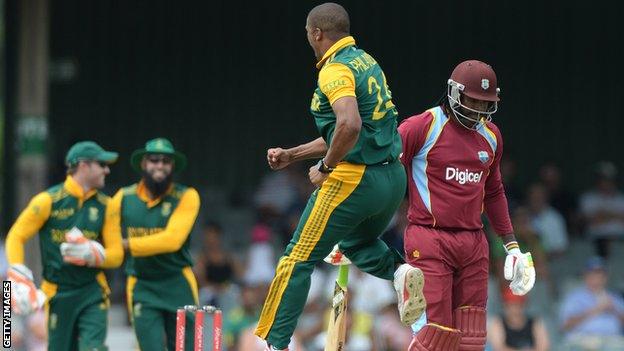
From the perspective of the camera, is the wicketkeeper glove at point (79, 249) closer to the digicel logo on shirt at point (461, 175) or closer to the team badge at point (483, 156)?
the digicel logo on shirt at point (461, 175)

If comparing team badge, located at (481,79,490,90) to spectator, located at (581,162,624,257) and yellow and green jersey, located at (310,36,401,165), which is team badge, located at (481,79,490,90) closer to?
yellow and green jersey, located at (310,36,401,165)

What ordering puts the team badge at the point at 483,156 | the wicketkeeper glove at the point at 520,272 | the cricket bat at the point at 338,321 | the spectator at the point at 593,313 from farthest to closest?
1. the spectator at the point at 593,313
2. the wicketkeeper glove at the point at 520,272
3. the team badge at the point at 483,156
4. the cricket bat at the point at 338,321

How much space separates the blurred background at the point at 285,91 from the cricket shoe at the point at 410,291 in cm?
827

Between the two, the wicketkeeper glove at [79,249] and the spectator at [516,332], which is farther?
the spectator at [516,332]

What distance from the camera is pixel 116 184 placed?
17703 millimetres

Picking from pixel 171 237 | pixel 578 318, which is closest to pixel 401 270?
pixel 171 237

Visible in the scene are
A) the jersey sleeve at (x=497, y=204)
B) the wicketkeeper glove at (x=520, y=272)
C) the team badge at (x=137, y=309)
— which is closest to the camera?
the wicketkeeper glove at (x=520, y=272)

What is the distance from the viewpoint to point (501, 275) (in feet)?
50.1

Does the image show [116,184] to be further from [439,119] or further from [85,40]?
[439,119]

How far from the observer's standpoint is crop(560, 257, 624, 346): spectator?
14508mm

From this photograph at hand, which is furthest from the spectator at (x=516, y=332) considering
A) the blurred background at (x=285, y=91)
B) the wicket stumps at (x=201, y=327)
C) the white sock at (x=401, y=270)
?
the wicket stumps at (x=201, y=327)

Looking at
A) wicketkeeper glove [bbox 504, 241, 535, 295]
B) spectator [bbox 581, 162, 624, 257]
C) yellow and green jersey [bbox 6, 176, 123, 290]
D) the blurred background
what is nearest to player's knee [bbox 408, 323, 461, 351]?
wicketkeeper glove [bbox 504, 241, 535, 295]

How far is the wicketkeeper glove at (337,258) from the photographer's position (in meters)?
8.84

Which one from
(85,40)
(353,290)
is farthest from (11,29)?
(353,290)
